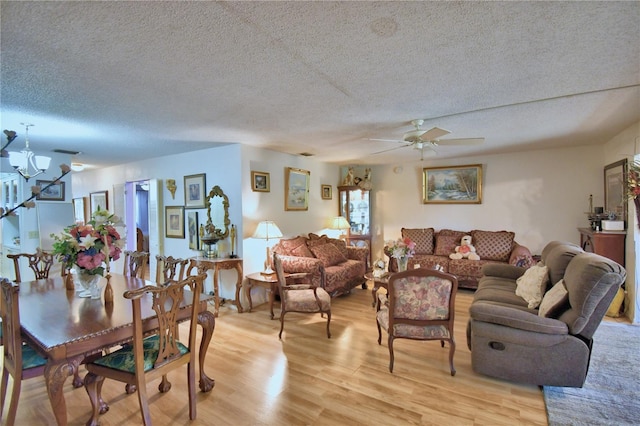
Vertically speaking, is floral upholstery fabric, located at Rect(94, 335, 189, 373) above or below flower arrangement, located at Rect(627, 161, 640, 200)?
below

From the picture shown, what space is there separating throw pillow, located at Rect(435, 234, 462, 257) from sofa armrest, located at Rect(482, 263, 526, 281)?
149cm

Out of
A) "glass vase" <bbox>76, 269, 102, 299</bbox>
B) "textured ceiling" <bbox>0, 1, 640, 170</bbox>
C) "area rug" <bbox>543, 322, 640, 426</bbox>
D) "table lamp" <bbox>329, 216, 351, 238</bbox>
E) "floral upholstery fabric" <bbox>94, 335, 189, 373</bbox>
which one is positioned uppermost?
"textured ceiling" <bbox>0, 1, 640, 170</bbox>

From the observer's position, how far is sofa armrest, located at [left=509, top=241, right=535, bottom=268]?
4759mm

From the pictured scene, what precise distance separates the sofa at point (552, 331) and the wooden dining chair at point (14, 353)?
3218mm

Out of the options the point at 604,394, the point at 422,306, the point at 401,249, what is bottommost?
the point at 604,394

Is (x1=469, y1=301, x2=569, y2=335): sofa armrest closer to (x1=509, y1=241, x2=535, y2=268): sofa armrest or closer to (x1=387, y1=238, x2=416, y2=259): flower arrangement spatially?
(x1=387, y1=238, x2=416, y2=259): flower arrangement

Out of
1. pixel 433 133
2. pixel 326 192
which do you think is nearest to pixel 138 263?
pixel 433 133

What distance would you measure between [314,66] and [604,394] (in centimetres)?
333

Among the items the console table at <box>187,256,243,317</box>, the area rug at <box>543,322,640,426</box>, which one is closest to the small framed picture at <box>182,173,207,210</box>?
the console table at <box>187,256,243,317</box>

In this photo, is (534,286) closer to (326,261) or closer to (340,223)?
(326,261)

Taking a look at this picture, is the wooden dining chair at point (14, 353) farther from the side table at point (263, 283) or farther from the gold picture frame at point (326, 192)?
the gold picture frame at point (326, 192)

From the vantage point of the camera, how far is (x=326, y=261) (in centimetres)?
509

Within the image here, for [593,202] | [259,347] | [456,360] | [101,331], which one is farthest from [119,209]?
[593,202]

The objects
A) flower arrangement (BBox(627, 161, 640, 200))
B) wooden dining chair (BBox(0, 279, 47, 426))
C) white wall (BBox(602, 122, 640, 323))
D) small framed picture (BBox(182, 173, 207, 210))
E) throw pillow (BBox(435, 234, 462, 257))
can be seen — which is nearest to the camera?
wooden dining chair (BBox(0, 279, 47, 426))
